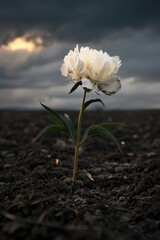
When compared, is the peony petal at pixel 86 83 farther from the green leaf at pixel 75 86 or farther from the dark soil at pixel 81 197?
the dark soil at pixel 81 197

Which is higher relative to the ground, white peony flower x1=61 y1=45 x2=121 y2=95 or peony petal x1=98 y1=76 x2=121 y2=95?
white peony flower x1=61 y1=45 x2=121 y2=95

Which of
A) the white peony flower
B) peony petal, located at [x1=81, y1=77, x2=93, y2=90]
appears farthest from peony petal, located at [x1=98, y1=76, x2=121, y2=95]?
peony petal, located at [x1=81, y1=77, x2=93, y2=90]

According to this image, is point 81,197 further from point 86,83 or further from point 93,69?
point 93,69

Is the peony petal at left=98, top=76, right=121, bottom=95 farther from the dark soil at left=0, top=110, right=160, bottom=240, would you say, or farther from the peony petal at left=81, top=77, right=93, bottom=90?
the dark soil at left=0, top=110, right=160, bottom=240


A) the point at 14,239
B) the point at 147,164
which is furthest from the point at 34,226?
the point at 147,164

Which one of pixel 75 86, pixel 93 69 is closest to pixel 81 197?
pixel 75 86

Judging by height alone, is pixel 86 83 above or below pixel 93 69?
below
